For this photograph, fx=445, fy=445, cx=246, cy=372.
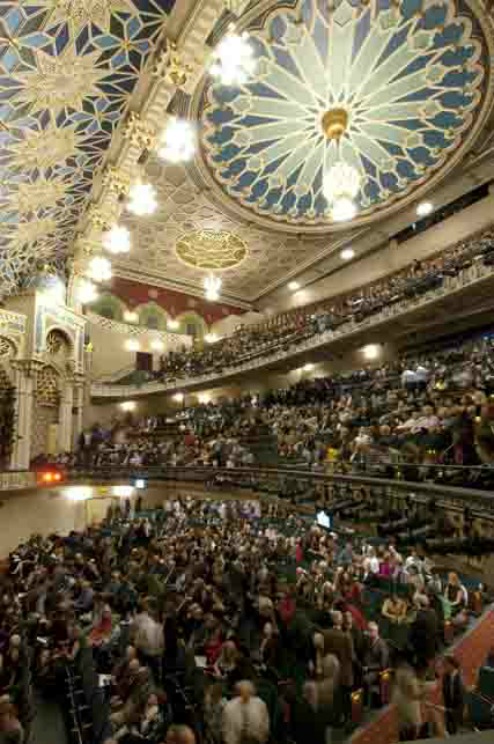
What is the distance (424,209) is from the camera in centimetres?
1656

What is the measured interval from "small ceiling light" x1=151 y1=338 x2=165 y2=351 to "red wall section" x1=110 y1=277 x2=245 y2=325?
163 cm

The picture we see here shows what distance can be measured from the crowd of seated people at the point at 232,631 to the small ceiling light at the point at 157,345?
15.6 m

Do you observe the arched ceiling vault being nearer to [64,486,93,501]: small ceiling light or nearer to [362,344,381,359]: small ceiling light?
[362,344,381,359]: small ceiling light

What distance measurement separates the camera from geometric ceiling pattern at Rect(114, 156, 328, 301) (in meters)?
15.5

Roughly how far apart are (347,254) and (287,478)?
12.7 meters

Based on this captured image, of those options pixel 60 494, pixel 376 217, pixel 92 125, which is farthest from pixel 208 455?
pixel 376 217

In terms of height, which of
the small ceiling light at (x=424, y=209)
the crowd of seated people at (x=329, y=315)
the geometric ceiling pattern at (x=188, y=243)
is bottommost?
the crowd of seated people at (x=329, y=315)

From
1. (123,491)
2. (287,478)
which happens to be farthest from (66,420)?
(287,478)

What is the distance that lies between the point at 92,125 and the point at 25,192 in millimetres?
2920

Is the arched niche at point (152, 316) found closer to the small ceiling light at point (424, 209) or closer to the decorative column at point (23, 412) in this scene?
the decorative column at point (23, 412)

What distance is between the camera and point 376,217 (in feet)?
56.1

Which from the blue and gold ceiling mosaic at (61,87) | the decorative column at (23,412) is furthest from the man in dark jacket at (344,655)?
the decorative column at (23,412)

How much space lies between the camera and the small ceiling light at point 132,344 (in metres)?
22.9

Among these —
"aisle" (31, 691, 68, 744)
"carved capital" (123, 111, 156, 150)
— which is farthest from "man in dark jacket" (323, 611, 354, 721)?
"carved capital" (123, 111, 156, 150)
